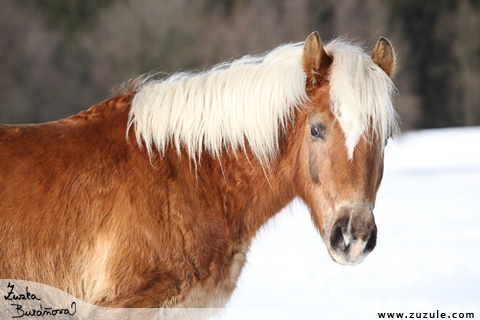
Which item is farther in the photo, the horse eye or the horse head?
the horse eye

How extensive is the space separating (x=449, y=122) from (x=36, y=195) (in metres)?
31.2

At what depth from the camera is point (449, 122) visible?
2994cm

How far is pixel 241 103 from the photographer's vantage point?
2.73 m

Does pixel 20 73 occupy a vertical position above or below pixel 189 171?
below

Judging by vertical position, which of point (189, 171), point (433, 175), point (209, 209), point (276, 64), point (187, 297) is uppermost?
point (276, 64)

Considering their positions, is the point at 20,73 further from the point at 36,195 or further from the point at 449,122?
the point at 36,195

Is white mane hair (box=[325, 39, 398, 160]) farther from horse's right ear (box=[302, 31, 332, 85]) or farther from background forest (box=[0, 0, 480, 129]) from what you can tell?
background forest (box=[0, 0, 480, 129])

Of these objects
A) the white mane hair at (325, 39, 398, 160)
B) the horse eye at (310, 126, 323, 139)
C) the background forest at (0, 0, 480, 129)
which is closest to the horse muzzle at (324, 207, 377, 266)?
the white mane hair at (325, 39, 398, 160)

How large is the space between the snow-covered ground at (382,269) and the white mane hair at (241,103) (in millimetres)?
516

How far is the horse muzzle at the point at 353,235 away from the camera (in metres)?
2.28

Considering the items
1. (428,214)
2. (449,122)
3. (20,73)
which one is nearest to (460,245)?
(428,214)

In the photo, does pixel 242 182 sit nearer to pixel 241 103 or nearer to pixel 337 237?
pixel 241 103

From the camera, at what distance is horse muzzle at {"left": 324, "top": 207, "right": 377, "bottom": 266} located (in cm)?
228
